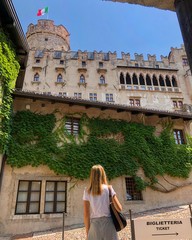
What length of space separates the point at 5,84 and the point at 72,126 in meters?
4.64

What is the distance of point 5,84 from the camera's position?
11.3 m

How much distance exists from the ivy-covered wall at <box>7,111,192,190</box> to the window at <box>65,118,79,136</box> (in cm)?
33

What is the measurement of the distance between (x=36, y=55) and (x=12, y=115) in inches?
937

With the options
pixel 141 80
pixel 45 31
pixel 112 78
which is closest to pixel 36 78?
pixel 112 78

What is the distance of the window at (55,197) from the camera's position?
10.7m

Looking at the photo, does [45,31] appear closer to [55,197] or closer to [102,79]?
[102,79]

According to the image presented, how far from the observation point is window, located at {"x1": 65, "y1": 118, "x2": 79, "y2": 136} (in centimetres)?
1293

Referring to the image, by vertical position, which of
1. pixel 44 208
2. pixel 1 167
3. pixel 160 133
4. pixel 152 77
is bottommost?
pixel 44 208

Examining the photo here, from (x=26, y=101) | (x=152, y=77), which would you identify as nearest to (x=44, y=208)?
(x=26, y=101)

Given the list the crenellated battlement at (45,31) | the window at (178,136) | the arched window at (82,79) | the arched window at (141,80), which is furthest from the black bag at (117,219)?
the crenellated battlement at (45,31)

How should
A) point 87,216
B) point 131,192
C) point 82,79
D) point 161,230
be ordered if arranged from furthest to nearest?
point 82,79 < point 131,192 < point 161,230 < point 87,216

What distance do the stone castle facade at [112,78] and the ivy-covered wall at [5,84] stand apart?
1715cm

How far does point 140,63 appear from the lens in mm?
34250

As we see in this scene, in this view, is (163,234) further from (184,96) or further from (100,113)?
(184,96)
